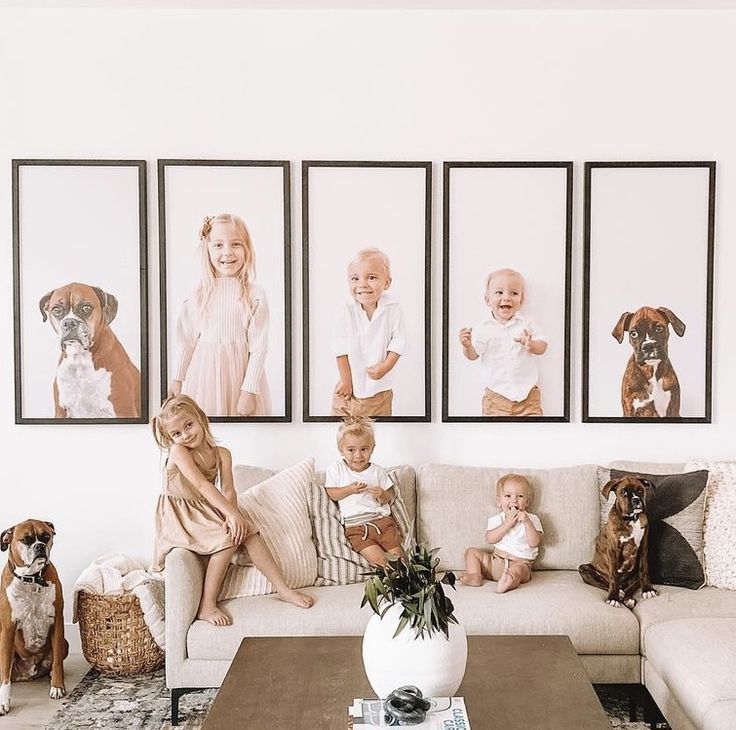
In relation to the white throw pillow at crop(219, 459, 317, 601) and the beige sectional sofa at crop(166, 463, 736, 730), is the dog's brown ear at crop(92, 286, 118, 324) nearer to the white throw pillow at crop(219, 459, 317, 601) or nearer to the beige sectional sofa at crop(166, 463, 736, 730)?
the white throw pillow at crop(219, 459, 317, 601)

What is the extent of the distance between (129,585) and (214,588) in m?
0.56

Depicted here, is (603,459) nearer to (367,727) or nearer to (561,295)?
(561,295)

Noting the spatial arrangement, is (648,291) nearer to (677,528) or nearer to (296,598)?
(677,528)

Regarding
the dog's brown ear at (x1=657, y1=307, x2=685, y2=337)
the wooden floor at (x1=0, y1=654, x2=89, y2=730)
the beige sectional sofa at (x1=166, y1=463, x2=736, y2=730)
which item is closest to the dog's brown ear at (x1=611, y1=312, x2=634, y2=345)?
the dog's brown ear at (x1=657, y1=307, x2=685, y2=337)

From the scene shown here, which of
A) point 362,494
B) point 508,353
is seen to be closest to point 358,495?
point 362,494

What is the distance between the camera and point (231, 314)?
3818 millimetres

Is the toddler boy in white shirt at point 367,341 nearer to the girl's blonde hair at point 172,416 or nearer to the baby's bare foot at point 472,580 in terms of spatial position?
the girl's blonde hair at point 172,416

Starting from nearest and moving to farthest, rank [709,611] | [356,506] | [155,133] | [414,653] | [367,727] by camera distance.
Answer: [367,727] → [414,653] → [709,611] → [356,506] → [155,133]

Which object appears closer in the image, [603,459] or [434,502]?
[434,502]

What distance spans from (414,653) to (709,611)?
1402mm

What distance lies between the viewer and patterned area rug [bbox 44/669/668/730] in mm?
3105

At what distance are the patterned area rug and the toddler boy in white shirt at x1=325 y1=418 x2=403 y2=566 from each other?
0.82 m

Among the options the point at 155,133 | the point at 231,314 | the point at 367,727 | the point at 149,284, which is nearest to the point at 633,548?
the point at 367,727

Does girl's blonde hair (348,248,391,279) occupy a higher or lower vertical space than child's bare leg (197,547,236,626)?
higher
